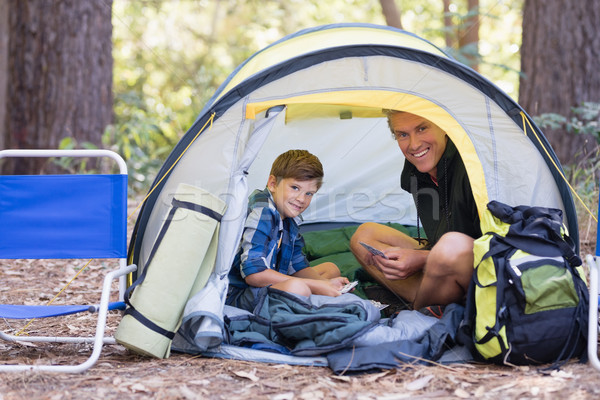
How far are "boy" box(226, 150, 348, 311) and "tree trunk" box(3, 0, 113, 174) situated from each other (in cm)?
316

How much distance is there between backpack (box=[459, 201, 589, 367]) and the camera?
230cm

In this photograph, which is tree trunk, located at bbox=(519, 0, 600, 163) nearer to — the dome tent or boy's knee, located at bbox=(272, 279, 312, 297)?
the dome tent

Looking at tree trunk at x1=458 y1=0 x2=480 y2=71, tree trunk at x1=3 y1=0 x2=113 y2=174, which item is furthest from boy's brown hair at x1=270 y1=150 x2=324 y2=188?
tree trunk at x1=458 y1=0 x2=480 y2=71

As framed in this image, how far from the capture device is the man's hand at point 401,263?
3.02 m

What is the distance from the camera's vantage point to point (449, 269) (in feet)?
8.73

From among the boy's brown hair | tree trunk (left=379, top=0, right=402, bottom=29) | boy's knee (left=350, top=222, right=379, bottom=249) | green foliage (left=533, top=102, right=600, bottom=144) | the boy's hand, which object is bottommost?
the boy's hand

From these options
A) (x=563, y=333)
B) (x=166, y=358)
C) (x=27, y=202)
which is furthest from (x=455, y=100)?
(x=27, y=202)

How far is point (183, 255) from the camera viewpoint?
8.45 feet

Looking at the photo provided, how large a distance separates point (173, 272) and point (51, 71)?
12.5 feet

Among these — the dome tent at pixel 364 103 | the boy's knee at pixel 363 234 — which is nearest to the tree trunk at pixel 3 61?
the dome tent at pixel 364 103

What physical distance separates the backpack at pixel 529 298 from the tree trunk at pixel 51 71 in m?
4.44

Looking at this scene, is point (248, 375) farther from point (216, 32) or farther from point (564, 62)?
point (216, 32)

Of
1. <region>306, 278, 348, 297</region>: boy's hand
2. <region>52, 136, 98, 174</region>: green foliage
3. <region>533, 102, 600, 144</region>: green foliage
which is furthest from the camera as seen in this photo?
<region>52, 136, 98, 174</region>: green foliage

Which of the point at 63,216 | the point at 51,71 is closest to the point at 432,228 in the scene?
the point at 63,216
